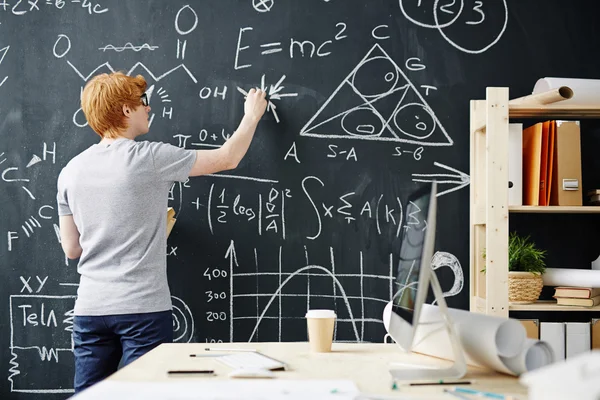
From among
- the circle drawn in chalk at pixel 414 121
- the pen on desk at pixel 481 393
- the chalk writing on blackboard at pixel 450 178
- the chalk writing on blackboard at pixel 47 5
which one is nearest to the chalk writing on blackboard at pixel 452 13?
the circle drawn in chalk at pixel 414 121

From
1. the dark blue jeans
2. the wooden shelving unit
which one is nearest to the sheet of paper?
the dark blue jeans

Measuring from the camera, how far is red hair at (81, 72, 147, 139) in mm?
2479

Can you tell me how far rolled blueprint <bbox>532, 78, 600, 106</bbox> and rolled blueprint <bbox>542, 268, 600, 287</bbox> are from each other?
0.71m

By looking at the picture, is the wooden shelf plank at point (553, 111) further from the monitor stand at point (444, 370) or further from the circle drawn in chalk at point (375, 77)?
the monitor stand at point (444, 370)

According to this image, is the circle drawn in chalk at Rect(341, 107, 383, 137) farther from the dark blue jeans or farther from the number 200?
the dark blue jeans

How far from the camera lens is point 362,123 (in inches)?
121

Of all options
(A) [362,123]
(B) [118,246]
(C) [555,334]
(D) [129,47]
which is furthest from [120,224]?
(C) [555,334]

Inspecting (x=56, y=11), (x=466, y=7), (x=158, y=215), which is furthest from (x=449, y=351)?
(x=56, y=11)

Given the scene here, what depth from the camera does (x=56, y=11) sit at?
10.2 feet

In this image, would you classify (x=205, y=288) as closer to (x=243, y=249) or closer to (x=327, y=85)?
(x=243, y=249)

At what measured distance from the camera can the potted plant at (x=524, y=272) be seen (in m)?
2.73

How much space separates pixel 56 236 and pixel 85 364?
2.83 ft

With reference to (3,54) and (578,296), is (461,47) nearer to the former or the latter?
(578,296)

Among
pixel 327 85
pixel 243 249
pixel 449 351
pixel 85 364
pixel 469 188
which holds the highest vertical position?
pixel 327 85
